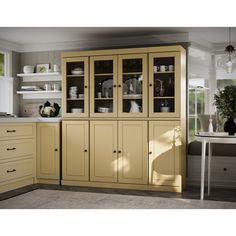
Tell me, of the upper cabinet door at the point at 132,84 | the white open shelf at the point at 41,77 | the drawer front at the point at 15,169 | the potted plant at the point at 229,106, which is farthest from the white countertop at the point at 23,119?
the potted plant at the point at 229,106

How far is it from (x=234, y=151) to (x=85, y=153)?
2.05m

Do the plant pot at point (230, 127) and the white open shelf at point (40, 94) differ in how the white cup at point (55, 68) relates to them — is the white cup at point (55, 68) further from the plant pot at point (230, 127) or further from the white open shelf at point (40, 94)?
the plant pot at point (230, 127)

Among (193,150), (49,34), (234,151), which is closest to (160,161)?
(193,150)

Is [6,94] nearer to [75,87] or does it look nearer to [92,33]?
[75,87]

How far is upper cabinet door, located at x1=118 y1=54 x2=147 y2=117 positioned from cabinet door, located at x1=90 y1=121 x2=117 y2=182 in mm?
286

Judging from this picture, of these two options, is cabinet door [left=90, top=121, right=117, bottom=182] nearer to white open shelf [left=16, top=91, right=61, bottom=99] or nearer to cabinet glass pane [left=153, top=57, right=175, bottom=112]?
cabinet glass pane [left=153, top=57, right=175, bottom=112]

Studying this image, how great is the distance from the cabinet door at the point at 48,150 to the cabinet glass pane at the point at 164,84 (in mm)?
1489

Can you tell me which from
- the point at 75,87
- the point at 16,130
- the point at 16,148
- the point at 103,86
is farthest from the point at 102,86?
the point at 16,148

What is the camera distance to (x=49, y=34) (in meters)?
5.43

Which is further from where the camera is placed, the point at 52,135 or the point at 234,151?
the point at 52,135

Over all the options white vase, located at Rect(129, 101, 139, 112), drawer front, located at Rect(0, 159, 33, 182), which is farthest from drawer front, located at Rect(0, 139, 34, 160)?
white vase, located at Rect(129, 101, 139, 112)

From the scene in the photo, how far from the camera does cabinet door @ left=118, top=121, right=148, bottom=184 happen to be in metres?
4.96

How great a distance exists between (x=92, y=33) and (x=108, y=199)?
2381mm
